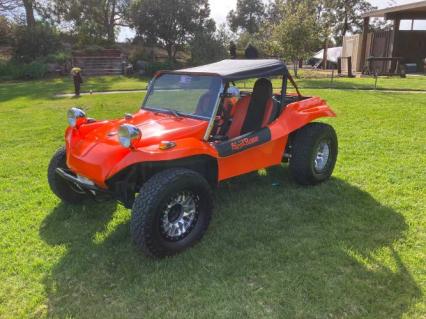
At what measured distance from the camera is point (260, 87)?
14.1 feet

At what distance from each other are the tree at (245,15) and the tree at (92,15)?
24031 millimetres

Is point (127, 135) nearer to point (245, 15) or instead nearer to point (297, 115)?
point (297, 115)

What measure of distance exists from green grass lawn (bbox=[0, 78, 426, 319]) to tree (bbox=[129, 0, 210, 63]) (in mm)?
19571

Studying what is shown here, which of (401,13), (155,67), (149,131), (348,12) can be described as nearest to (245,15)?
(348,12)

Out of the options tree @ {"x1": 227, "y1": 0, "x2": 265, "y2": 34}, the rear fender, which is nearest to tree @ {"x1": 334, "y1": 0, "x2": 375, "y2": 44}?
tree @ {"x1": 227, "y1": 0, "x2": 265, "y2": 34}

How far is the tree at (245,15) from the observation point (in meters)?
48.7

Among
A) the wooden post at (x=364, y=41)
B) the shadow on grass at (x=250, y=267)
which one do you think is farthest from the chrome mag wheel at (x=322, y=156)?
the wooden post at (x=364, y=41)

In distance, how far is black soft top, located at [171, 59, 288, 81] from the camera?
3934 mm

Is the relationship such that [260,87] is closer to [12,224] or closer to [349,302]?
[349,302]

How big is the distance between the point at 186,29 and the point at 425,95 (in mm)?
16347

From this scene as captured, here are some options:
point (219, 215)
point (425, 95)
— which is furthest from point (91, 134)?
point (425, 95)

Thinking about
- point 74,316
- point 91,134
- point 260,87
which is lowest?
point 74,316

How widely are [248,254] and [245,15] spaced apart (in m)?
49.8

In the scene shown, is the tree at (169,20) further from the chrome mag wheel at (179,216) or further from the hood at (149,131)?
the chrome mag wheel at (179,216)
